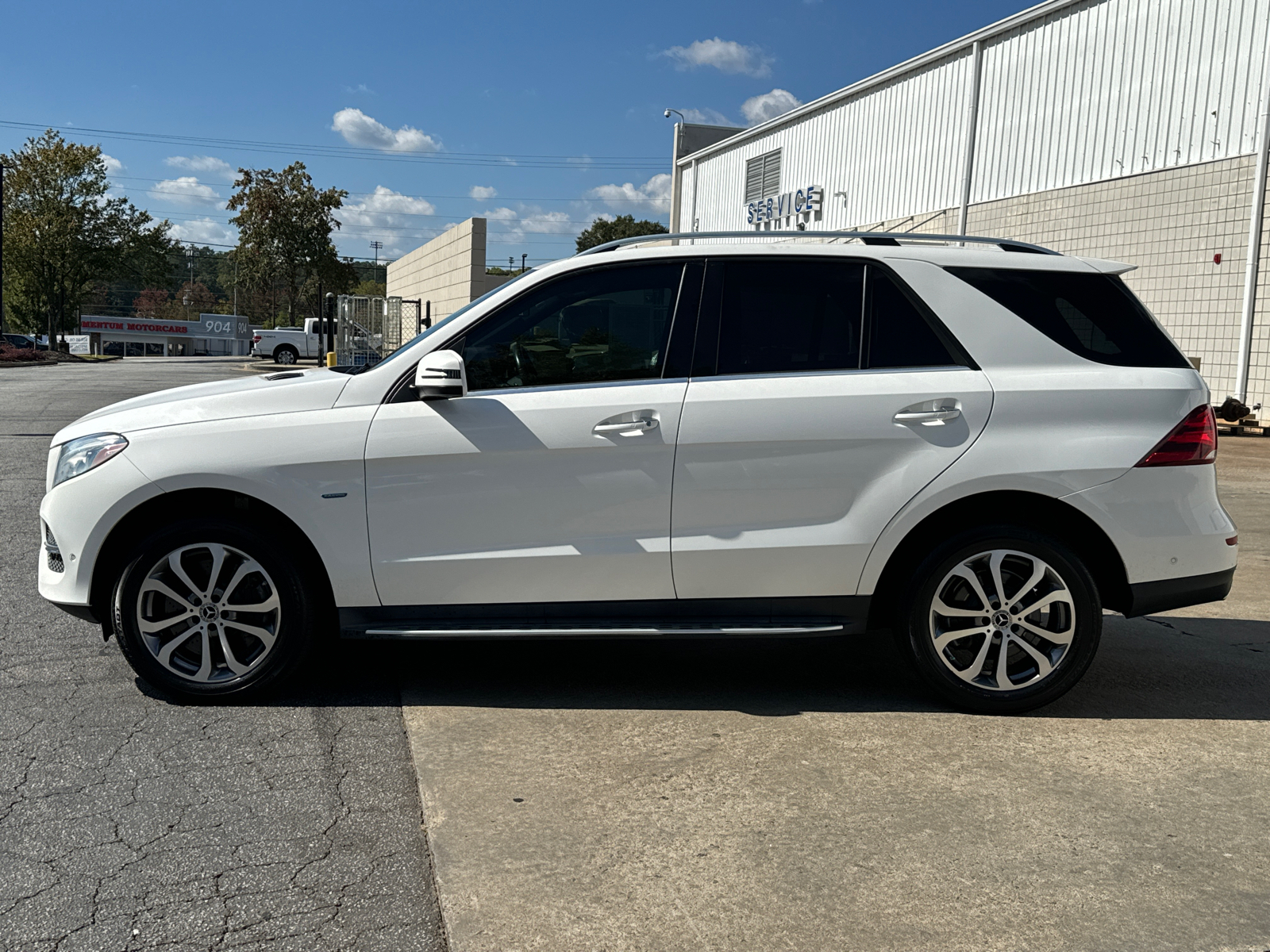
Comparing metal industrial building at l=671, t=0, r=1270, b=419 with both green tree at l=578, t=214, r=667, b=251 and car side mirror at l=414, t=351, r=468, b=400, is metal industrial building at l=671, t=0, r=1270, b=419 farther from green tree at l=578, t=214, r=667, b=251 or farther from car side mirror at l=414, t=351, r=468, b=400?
green tree at l=578, t=214, r=667, b=251

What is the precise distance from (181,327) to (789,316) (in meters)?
108

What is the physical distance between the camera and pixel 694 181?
1449 inches

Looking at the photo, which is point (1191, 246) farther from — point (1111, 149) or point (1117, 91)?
point (1117, 91)

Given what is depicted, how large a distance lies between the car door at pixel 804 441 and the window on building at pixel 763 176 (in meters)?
27.5

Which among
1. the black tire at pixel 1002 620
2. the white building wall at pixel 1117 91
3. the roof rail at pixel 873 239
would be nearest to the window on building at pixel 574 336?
the roof rail at pixel 873 239

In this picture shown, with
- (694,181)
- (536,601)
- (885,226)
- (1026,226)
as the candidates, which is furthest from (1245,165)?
(694,181)

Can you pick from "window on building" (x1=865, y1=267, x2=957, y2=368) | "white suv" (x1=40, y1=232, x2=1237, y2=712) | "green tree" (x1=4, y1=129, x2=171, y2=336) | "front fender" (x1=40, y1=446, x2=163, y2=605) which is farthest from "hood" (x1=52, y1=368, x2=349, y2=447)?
A: "green tree" (x1=4, y1=129, x2=171, y2=336)

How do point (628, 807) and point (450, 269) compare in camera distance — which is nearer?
point (628, 807)

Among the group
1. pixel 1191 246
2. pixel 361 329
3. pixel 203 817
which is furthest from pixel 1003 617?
pixel 361 329

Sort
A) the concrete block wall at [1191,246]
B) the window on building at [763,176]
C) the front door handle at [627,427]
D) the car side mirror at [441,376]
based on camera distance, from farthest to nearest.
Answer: the window on building at [763,176], the concrete block wall at [1191,246], the front door handle at [627,427], the car side mirror at [441,376]

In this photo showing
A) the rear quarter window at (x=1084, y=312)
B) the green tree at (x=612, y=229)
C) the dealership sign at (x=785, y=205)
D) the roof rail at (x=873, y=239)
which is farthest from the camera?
the green tree at (x=612, y=229)

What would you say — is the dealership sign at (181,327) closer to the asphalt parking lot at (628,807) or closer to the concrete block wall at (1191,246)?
the concrete block wall at (1191,246)

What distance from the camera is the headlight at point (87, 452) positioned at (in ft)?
14.1

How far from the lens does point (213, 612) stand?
434 cm
